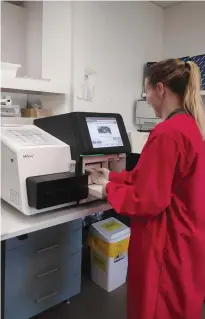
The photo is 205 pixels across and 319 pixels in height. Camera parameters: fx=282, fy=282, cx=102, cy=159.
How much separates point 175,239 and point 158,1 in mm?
2703

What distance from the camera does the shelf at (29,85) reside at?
1952 millimetres

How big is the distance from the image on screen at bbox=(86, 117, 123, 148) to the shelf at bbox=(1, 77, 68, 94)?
2.67 feet

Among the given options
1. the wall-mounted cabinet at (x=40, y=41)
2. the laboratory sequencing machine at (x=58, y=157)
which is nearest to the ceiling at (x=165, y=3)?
the wall-mounted cabinet at (x=40, y=41)

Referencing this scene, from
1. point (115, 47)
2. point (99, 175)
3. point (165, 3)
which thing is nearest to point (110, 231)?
point (99, 175)

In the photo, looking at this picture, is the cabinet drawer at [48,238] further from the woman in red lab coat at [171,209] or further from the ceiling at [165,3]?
the ceiling at [165,3]

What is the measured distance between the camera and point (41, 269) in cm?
179

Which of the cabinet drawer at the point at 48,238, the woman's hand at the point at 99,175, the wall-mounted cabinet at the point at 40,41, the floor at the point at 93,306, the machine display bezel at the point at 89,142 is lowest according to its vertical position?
the floor at the point at 93,306

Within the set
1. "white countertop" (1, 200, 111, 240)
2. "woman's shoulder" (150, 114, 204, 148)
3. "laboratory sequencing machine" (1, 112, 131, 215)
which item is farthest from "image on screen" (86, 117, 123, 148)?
"woman's shoulder" (150, 114, 204, 148)

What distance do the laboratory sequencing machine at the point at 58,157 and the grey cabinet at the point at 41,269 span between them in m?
0.51

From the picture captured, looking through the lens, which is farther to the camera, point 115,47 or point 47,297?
point 115,47

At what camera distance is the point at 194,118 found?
44.7 inches

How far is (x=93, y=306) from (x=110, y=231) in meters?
0.53

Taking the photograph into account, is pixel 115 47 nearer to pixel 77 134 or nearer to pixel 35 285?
pixel 77 134

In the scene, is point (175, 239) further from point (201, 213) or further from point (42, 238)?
point (42, 238)
